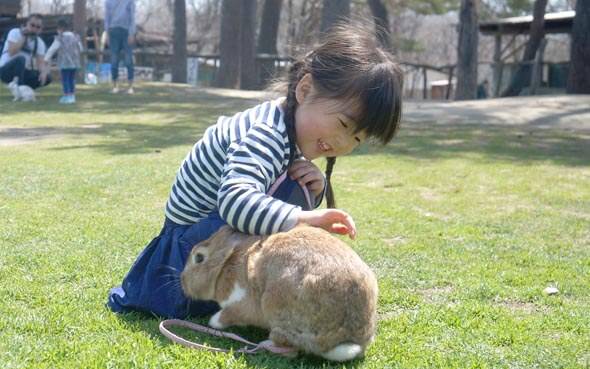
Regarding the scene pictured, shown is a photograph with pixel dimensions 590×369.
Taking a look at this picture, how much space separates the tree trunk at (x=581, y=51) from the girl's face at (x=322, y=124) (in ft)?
45.2

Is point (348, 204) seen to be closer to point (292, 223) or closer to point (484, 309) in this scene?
point (484, 309)

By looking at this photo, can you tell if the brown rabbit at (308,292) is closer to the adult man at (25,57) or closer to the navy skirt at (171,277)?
the navy skirt at (171,277)

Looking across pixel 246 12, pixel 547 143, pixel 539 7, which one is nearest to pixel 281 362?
pixel 547 143

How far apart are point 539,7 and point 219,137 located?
19913 mm

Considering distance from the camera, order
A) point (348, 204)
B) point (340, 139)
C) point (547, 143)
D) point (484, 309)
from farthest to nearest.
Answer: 1. point (547, 143)
2. point (348, 204)
3. point (484, 309)
4. point (340, 139)

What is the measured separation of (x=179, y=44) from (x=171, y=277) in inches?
816

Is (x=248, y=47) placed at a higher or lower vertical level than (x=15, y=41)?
higher

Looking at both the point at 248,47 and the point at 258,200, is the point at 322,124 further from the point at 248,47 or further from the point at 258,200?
the point at 248,47

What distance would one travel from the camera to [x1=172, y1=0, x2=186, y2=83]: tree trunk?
2281 cm

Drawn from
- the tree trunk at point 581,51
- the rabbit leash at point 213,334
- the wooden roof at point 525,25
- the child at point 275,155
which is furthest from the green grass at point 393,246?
the wooden roof at point 525,25

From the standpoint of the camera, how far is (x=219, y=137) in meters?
2.91

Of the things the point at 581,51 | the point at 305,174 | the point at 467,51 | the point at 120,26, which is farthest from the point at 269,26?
the point at 305,174

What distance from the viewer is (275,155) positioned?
108 inches

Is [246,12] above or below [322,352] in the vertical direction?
above
